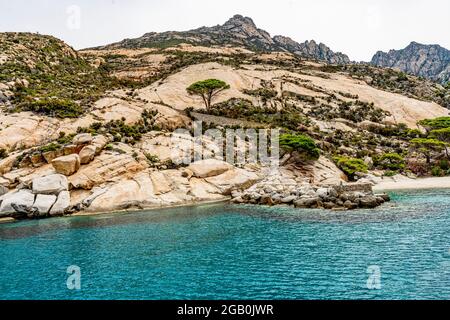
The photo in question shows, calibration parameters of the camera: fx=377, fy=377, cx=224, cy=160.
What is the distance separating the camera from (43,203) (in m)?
53.1

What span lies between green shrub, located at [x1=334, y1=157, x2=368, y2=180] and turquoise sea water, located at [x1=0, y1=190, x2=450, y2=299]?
27.0m

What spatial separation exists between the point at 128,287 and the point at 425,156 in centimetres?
7640

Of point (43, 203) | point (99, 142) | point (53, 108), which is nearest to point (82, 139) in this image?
point (99, 142)

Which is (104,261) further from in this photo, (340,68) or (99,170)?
(340,68)

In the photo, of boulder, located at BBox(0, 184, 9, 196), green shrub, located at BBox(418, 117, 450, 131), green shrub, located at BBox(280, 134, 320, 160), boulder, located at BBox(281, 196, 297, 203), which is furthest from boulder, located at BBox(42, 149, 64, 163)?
green shrub, located at BBox(418, 117, 450, 131)

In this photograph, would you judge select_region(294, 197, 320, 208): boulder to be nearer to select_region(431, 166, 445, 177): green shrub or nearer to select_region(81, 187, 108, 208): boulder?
select_region(81, 187, 108, 208): boulder

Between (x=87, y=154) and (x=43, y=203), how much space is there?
426 inches

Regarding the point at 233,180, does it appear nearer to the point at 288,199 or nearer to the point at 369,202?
the point at 288,199

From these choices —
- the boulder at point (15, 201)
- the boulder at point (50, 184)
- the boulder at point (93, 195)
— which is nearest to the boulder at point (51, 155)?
the boulder at point (50, 184)

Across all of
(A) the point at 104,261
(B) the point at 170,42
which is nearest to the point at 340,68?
(B) the point at 170,42

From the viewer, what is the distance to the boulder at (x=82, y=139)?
6256cm

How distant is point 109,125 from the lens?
2904 inches

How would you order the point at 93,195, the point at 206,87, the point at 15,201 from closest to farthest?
the point at 15,201, the point at 93,195, the point at 206,87

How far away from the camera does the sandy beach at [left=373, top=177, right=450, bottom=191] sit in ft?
202
